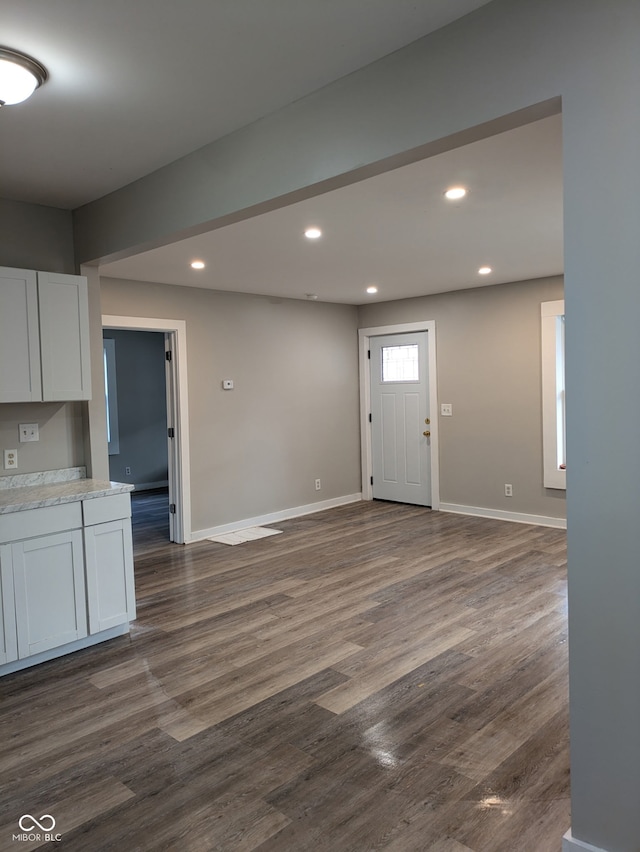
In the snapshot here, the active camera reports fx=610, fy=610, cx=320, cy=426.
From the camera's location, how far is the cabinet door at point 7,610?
298 cm

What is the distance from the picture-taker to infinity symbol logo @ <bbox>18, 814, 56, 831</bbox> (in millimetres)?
1994

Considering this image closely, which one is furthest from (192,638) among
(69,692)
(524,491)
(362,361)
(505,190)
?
(362,361)

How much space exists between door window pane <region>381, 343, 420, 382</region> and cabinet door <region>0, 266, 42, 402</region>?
4541 mm

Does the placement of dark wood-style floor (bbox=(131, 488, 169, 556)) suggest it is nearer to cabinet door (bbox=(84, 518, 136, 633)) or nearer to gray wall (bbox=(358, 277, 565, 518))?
cabinet door (bbox=(84, 518, 136, 633))

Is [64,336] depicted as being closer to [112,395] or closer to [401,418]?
[401,418]

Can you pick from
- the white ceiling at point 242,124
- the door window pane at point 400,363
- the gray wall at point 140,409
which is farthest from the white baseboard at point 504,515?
the gray wall at point 140,409

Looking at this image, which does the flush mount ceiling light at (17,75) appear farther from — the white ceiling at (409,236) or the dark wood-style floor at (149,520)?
the dark wood-style floor at (149,520)

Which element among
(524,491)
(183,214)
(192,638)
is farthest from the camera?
(524,491)

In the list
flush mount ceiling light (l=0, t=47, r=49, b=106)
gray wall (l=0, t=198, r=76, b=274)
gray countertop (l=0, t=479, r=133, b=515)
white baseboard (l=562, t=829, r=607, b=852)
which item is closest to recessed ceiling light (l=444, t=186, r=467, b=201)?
flush mount ceiling light (l=0, t=47, r=49, b=106)

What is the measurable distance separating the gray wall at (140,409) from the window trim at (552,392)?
5265 millimetres

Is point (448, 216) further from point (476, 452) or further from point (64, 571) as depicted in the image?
point (476, 452)

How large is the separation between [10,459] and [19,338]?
0.69 m

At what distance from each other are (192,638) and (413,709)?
142 centimetres

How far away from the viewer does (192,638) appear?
350cm
